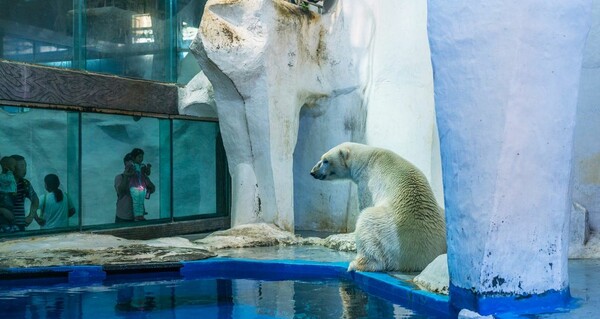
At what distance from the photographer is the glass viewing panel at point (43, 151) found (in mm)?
9703

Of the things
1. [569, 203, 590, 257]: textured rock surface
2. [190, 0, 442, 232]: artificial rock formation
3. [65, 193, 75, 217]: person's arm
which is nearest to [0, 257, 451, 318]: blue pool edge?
[569, 203, 590, 257]: textured rock surface

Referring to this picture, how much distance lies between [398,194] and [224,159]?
6885mm

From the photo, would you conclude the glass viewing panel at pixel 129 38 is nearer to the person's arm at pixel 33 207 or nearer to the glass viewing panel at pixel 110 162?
the glass viewing panel at pixel 110 162

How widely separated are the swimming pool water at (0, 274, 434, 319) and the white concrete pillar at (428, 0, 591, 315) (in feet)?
2.69

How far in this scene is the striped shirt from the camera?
954 centimetres

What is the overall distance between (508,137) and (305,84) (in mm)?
6737

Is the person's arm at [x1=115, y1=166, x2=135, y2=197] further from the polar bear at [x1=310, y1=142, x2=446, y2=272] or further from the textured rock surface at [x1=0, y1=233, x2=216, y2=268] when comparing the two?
the polar bear at [x1=310, y1=142, x2=446, y2=272]

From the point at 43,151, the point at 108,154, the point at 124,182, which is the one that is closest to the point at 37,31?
the point at 43,151

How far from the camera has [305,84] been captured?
35.4 feet

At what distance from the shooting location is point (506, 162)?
4.24m

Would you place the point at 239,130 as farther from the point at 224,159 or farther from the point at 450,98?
the point at 450,98

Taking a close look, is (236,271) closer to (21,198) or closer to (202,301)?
(202,301)

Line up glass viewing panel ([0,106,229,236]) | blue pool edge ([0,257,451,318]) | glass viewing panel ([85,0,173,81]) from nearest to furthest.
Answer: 1. blue pool edge ([0,257,451,318])
2. glass viewing panel ([0,106,229,236])
3. glass viewing panel ([85,0,173,81])

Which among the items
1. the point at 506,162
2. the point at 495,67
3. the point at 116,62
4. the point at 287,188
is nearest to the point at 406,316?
the point at 506,162
